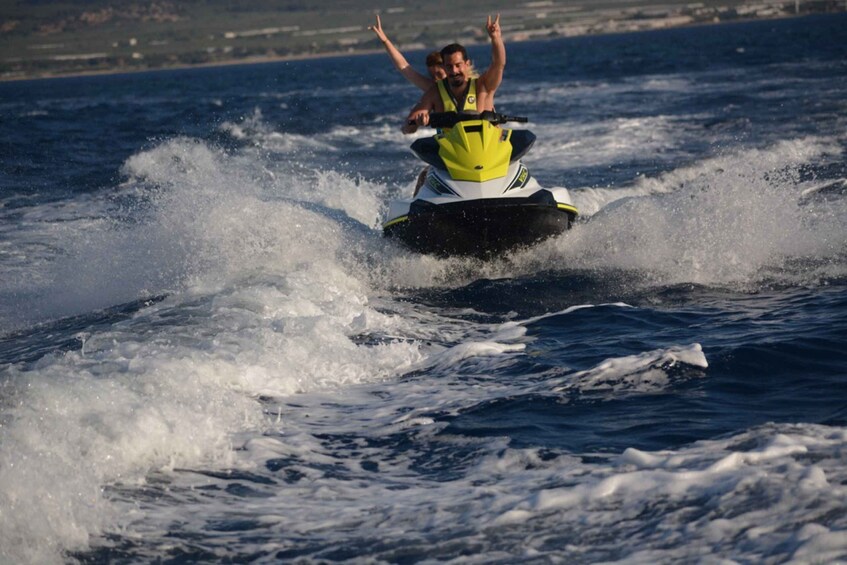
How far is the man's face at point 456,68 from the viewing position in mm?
9680

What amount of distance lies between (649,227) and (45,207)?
8298 millimetres

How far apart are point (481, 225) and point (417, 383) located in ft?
10.5

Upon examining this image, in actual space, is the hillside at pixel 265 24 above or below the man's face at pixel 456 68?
above

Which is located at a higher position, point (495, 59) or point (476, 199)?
point (495, 59)

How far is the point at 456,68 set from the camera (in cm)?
978

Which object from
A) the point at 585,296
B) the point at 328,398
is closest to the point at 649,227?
the point at 585,296

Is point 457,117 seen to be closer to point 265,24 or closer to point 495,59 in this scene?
point 495,59

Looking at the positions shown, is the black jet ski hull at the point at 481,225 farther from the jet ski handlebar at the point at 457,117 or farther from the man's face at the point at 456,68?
the man's face at the point at 456,68

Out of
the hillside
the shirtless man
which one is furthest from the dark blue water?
the hillside

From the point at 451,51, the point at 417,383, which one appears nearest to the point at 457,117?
the point at 451,51

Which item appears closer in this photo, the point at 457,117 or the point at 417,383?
Result: the point at 417,383

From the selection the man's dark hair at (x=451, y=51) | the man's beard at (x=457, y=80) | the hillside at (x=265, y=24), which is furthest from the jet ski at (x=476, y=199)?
the hillside at (x=265, y=24)

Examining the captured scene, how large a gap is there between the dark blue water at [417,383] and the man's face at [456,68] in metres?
1.53

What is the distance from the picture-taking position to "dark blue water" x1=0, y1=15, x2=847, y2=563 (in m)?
4.23
